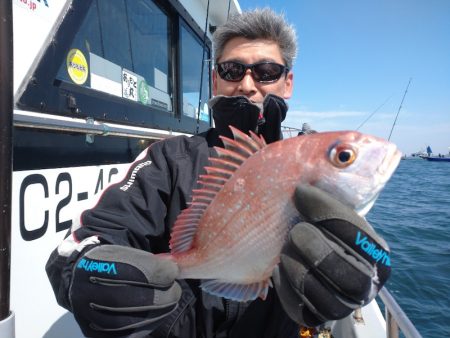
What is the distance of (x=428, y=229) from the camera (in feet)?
37.4

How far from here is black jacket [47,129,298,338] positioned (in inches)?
58.3

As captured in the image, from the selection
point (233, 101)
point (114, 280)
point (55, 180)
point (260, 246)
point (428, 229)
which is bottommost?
point (428, 229)

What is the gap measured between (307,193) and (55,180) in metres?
1.48

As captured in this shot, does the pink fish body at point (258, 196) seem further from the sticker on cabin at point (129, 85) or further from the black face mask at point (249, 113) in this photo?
the sticker on cabin at point (129, 85)

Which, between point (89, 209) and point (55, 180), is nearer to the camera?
point (89, 209)

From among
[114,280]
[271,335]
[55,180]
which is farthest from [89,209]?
[271,335]

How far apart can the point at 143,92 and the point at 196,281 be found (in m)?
2.22

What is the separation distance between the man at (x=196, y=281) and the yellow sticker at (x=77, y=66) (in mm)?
843

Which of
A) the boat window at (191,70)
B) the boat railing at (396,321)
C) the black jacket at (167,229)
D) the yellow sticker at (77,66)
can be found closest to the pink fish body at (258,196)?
the black jacket at (167,229)

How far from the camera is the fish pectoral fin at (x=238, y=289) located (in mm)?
1344

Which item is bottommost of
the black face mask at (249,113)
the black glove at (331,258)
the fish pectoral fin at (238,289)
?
the fish pectoral fin at (238,289)

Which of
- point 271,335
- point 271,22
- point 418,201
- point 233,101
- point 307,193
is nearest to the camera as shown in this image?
point 307,193

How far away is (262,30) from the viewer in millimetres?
1989

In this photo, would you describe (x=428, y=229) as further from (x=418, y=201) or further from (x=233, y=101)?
(x=233, y=101)
